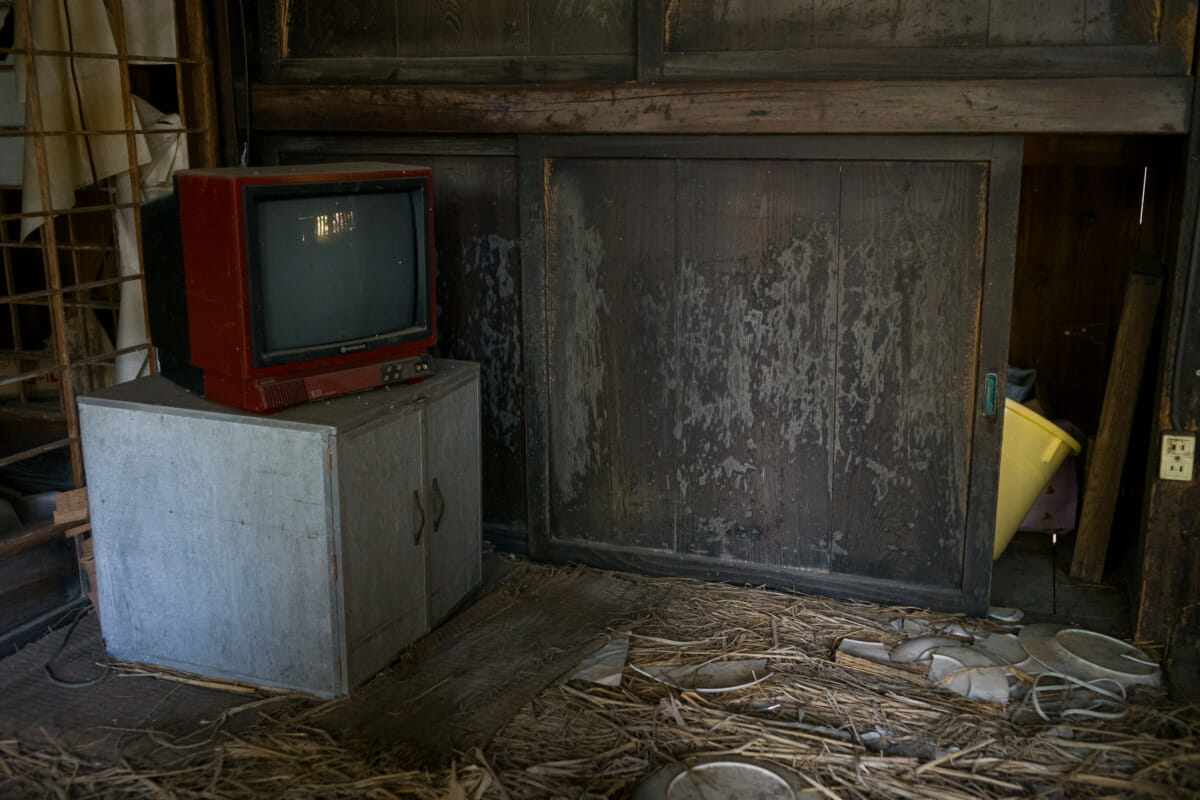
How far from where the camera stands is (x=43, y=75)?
329cm

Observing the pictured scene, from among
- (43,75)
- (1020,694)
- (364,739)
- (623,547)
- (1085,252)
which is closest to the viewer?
(364,739)

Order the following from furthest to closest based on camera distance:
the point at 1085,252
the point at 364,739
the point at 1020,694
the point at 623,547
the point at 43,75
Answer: the point at 1085,252
the point at 623,547
the point at 43,75
the point at 1020,694
the point at 364,739

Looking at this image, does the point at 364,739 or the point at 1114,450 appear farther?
the point at 1114,450

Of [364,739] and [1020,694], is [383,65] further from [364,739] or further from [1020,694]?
[1020,694]

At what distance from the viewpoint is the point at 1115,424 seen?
361 cm

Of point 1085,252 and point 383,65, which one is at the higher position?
point 383,65

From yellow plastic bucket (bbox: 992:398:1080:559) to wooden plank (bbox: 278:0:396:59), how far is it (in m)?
2.52

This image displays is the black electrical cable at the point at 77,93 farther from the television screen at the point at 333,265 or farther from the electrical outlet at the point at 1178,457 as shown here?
the electrical outlet at the point at 1178,457

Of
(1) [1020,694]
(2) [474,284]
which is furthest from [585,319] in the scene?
(1) [1020,694]

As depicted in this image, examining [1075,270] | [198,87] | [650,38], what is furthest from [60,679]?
[1075,270]

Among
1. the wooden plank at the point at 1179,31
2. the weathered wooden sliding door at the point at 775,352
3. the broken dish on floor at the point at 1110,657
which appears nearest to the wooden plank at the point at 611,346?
the weathered wooden sliding door at the point at 775,352

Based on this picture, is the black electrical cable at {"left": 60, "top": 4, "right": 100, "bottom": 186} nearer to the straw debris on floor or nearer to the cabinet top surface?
the cabinet top surface

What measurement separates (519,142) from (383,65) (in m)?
0.59

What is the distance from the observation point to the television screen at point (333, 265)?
2875 mm
